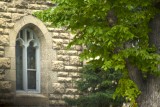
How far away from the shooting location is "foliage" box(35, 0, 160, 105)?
10.4 meters

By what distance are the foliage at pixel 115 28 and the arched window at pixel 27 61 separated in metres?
5.47

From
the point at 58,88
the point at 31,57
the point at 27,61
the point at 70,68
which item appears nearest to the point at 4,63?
the point at 27,61

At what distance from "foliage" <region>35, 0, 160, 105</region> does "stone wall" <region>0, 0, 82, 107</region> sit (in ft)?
16.3

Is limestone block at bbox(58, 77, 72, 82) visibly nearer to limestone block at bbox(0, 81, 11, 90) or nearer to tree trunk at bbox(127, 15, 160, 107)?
limestone block at bbox(0, 81, 11, 90)

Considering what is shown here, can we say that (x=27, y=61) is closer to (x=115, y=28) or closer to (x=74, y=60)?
(x=74, y=60)

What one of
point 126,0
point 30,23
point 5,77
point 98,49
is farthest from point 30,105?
point 126,0

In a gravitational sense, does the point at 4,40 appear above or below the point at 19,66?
above

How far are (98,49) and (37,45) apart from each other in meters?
5.90

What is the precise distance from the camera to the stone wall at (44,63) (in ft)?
51.9

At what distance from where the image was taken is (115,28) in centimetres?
1015

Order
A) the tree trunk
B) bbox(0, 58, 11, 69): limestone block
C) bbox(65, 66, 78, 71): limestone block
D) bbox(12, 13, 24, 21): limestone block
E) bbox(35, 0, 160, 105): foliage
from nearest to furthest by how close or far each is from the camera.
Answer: bbox(35, 0, 160, 105): foliage < the tree trunk < bbox(0, 58, 11, 69): limestone block < bbox(12, 13, 24, 21): limestone block < bbox(65, 66, 78, 71): limestone block

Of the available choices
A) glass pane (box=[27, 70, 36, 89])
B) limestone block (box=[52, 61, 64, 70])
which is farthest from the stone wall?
glass pane (box=[27, 70, 36, 89])

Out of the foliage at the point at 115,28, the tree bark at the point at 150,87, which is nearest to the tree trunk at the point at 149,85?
the tree bark at the point at 150,87

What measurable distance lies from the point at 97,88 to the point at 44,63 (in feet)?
6.47
